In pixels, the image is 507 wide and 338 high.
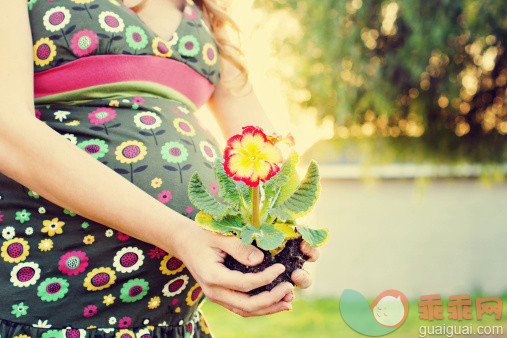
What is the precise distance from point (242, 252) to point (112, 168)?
339mm

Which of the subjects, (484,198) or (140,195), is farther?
(484,198)

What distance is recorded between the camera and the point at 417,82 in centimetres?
499

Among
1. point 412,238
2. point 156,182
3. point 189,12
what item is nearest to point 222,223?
point 156,182

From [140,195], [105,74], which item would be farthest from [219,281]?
[105,74]

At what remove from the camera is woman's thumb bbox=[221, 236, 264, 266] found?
0.69 meters

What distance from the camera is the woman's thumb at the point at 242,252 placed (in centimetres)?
69

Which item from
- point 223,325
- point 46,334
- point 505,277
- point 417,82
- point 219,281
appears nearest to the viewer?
point 219,281

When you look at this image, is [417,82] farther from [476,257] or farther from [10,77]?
[476,257]

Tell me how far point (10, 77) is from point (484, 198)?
11.4 metres

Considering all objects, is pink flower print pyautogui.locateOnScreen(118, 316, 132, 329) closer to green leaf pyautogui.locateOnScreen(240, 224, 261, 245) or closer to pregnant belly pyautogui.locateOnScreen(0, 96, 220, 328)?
pregnant belly pyautogui.locateOnScreen(0, 96, 220, 328)

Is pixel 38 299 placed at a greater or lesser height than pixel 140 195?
lesser

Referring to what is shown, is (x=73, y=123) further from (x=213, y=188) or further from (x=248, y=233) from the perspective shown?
(x=248, y=233)

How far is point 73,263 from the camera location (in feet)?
2.89

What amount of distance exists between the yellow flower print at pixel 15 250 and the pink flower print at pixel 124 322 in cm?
20
